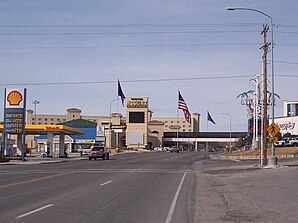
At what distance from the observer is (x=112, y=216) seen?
14.5 m

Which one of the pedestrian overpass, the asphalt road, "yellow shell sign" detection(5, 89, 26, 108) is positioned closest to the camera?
the asphalt road

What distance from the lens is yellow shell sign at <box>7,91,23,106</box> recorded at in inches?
2564

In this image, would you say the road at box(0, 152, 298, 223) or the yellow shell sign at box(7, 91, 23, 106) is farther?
the yellow shell sign at box(7, 91, 23, 106)

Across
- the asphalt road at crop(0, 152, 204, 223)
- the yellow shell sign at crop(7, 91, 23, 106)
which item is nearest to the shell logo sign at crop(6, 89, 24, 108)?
the yellow shell sign at crop(7, 91, 23, 106)

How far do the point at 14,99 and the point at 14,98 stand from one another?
0.12m

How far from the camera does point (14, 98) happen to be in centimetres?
6525

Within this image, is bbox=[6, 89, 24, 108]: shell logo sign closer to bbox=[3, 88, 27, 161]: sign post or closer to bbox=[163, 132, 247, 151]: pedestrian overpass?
bbox=[3, 88, 27, 161]: sign post

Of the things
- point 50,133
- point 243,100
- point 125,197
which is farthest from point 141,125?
point 125,197

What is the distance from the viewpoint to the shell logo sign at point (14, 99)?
65.1 meters

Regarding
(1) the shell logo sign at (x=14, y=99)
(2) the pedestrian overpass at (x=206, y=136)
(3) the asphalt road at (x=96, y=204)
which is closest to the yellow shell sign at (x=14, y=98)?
(1) the shell logo sign at (x=14, y=99)

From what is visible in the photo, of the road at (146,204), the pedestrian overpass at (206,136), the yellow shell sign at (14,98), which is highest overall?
the yellow shell sign at (14,98)

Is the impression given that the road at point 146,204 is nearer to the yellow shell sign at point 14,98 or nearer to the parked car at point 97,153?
the yellow shell sign at point 14,98

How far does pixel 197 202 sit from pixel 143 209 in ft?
9.73

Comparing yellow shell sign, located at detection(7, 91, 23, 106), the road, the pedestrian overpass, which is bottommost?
the road
